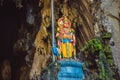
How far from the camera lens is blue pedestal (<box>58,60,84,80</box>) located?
5.71 metres

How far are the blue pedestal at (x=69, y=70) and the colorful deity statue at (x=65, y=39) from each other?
0.86 feet

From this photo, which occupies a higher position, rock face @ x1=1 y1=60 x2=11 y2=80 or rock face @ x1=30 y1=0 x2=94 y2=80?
rock face @ x1=30 y1=0 x2=94 y2=80

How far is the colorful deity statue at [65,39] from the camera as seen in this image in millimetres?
6027

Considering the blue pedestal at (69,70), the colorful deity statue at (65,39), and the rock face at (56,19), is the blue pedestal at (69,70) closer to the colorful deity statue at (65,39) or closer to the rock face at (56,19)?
the colorful deity statue at (65,39)

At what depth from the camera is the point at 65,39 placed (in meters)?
6.11

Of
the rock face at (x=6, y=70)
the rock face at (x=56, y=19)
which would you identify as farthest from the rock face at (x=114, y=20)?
the rock face at (x=6, y=70)

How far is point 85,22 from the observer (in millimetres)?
6984

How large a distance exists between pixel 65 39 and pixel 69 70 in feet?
2.14

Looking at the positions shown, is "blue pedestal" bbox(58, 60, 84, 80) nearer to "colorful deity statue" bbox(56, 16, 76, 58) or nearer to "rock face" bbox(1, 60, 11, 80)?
"colorful deity statue" bbox(56, 16, 76, 58)

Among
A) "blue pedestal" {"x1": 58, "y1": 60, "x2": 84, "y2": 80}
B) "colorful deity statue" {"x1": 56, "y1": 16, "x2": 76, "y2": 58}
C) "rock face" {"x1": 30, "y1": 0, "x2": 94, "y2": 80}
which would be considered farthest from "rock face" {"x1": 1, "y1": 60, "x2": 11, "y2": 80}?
"blue pedestal" {"x1": 58, "y1": 60, "x2": 84, "y2": 80}

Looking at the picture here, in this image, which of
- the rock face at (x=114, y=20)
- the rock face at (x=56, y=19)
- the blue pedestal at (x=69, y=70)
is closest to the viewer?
the blue pedestal at (x=69, y=70)

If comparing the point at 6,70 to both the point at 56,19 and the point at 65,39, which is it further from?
the point at 65,39

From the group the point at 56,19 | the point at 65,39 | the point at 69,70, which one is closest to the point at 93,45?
the point at 65,39

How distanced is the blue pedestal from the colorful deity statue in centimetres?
26
